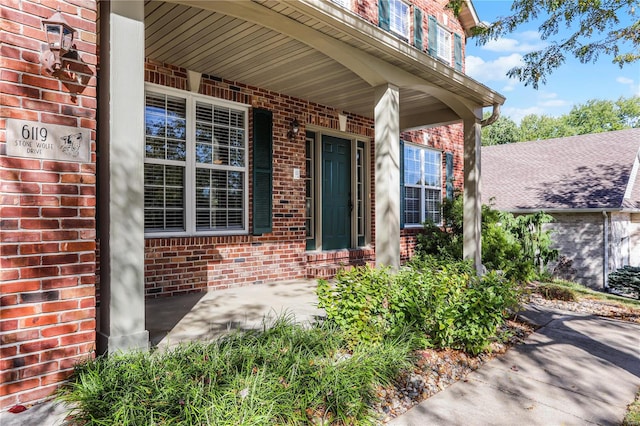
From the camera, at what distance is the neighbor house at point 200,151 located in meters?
2.27

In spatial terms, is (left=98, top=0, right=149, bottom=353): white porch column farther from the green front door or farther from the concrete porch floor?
the green front door

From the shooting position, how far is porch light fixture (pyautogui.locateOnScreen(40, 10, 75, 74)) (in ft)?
7.44

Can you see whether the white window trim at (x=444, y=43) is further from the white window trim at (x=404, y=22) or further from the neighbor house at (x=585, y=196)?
the neighbor house at (x=585, y=196)

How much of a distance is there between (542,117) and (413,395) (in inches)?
1609

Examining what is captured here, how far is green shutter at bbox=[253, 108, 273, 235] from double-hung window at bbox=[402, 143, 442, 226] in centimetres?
350

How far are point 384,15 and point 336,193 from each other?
12.0 feet

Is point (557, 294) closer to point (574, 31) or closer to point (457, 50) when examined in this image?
point (574, 31)

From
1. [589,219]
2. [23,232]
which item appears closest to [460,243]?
[23,232]

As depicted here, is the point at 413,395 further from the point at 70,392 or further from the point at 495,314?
the point at 70,392

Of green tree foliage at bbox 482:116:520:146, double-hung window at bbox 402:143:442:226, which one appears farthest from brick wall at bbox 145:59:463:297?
green tree foliage at bbox 482:116:520:146

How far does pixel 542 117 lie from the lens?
120 ft

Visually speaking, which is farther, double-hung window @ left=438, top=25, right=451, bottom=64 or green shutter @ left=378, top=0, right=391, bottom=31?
double-hung window @ left=438, top=25, right=451, bottom=64

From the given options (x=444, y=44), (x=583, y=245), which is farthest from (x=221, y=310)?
(x=583, y=245)

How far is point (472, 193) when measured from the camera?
239 inches
